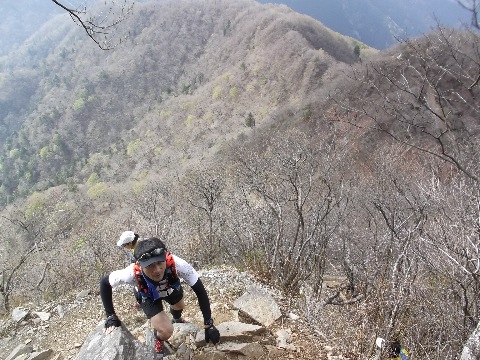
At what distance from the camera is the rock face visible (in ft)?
11.4

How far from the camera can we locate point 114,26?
2928 millimetres

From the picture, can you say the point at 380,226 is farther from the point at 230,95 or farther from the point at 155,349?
the point at 230,95

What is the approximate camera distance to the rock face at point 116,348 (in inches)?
136

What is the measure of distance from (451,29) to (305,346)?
3.76 m

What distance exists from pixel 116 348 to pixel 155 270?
74 centimetres

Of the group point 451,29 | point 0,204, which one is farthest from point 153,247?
point 0,204

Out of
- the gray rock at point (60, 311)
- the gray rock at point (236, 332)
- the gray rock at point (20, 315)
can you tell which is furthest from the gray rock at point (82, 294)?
the gray rock at point (236, 332)

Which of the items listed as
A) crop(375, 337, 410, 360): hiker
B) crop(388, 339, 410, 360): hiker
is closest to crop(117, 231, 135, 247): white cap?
crop(375, 337, 410, 360): hiker

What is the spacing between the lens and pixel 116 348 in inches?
137

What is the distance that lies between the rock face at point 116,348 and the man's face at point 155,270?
602 millimetres

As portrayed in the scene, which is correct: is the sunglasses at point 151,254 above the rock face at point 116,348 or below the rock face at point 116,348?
above

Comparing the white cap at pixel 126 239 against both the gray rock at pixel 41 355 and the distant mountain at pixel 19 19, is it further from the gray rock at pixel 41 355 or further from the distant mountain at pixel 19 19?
the distant mountain at pixel 19 19

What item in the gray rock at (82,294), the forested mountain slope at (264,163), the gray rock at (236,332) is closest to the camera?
the gray rock at (236,332)

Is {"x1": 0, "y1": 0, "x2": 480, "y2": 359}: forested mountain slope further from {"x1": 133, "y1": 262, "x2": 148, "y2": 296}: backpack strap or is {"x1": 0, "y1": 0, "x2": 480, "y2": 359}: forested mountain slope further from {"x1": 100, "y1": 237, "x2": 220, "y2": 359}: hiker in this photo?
{"x1": 133, "y1": 262, "x2": 148, "y2": 296}: backpack strap
